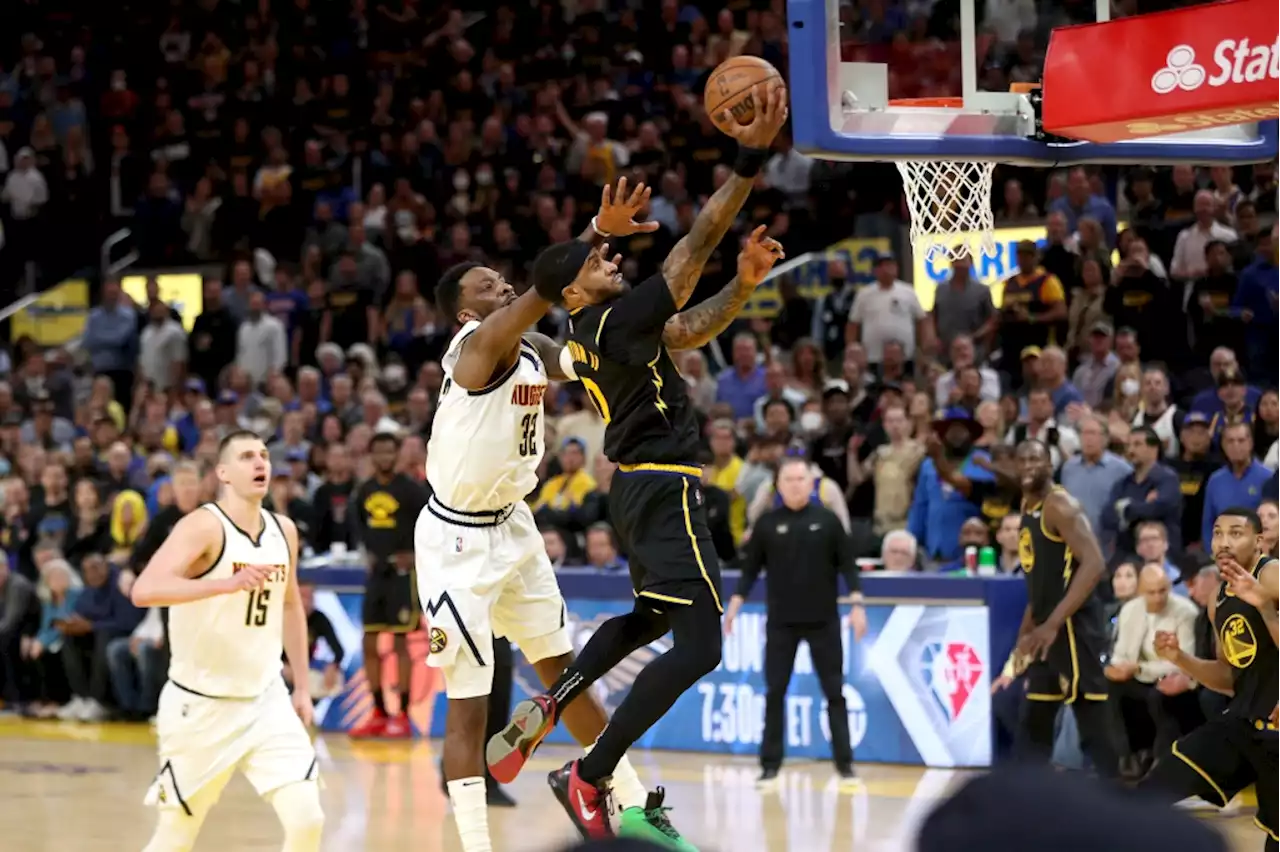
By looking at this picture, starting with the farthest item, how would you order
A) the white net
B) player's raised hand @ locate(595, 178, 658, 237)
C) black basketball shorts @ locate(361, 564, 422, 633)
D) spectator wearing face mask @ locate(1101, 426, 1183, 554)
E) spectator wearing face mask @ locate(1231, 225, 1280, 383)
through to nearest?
black basketball shorts @ locate(361, 564, 422, 633) < spectator wearing face mask @ locate(1231, 225, 1280, 383) < spectator wearing face mask @ locate(1101, 426, 1183, 554) < the white net < player's raised hand @ locate(595, 178, 658, 237)

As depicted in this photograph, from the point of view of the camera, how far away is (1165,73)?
674cm

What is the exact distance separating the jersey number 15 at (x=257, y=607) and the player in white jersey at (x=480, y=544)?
2.35 feet

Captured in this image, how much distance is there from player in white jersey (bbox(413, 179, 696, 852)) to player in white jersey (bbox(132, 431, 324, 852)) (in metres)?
0.64

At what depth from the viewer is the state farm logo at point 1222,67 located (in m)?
6.46

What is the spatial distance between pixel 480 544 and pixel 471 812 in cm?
94

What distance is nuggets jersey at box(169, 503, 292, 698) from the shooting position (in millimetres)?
6824

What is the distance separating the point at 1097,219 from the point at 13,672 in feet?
33.1

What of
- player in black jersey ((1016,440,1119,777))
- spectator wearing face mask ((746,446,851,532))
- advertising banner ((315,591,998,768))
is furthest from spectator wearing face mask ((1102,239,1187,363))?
player in black jersey ((1016,440,1119,777))

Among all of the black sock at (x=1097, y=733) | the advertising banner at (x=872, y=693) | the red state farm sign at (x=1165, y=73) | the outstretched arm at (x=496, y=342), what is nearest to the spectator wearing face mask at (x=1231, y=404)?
the advertising banner at (x=872, y=693)

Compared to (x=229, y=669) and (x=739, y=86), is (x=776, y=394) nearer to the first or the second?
(x=229, y=669)

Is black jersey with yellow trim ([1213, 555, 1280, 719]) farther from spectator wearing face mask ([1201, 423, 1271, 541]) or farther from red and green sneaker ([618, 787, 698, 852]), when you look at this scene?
spectator wearing face mask ([1201, 423, 1271, 541])

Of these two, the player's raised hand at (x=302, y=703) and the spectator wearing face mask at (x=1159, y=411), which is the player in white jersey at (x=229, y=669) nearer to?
the player's raised hand at (x=302, y=703)

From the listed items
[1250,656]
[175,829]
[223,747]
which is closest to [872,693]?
[1250,656]

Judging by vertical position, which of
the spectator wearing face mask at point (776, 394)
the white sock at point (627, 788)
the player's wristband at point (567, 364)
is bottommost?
the white sock at point (627, 788)
